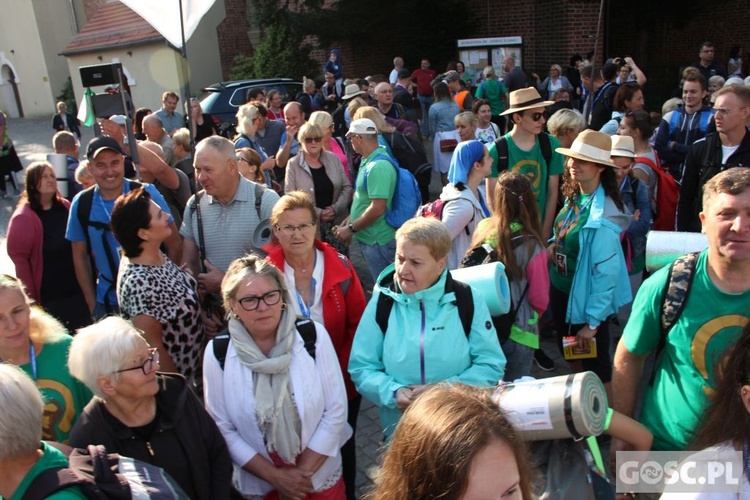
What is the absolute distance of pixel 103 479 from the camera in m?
1.86

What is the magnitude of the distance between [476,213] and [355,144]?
1.29 m

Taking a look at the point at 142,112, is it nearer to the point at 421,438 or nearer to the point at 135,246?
the point at 135,246

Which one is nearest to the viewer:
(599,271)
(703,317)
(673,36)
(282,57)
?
(703,317)

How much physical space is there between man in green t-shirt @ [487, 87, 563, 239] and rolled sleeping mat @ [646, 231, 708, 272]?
2107 millimetres

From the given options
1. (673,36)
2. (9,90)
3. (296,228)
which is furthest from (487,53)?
(9,90)

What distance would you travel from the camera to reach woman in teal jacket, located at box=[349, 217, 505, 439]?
2662 millimetres

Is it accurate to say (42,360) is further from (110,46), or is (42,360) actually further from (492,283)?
(110,46)

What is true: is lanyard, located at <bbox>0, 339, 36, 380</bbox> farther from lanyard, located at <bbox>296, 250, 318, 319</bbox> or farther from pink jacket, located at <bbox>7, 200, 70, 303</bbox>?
pink jacket, located at <bbox>7, 200, 70, 303</bbox>

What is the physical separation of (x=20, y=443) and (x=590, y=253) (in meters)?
2.84

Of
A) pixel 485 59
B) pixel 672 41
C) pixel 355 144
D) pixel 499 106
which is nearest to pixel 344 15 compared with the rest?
pixel 485 59

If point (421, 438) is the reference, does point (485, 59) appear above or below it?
above

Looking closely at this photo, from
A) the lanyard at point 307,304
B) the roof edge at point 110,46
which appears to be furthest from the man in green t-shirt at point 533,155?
the roof edge at point 110,46

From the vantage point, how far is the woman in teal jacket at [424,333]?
2662 mm

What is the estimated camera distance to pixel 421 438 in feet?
4.81
